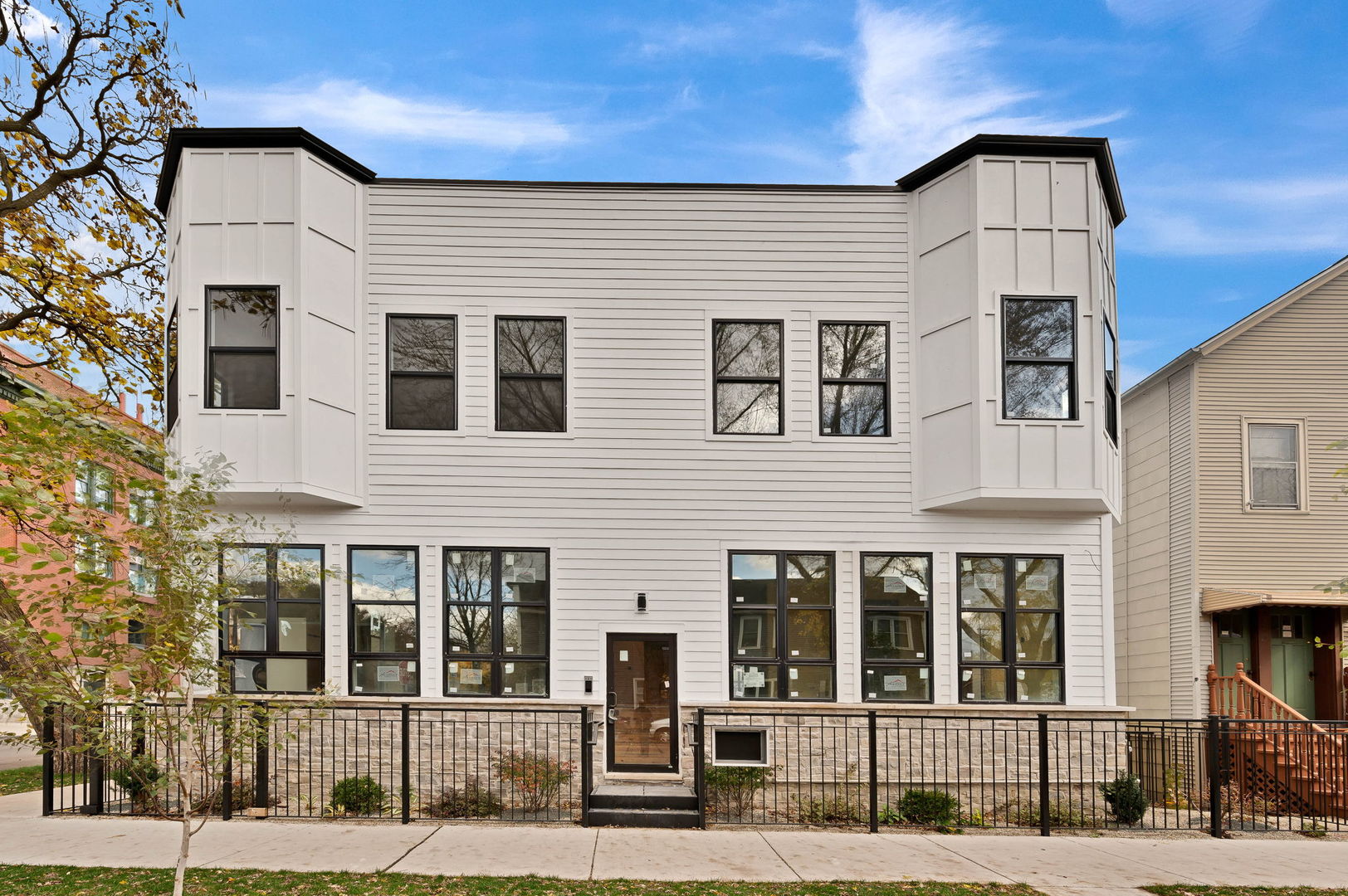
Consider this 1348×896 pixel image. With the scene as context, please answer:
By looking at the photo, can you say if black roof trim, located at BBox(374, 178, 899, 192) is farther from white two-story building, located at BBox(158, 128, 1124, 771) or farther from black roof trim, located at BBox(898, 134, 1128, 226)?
black roof trim, located at BBox(898, 134, 1128, 226)

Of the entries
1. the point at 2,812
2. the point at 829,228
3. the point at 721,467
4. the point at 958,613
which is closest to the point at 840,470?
the point at 721,467

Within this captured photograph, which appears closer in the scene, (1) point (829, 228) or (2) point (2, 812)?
(2) point (2, 812)

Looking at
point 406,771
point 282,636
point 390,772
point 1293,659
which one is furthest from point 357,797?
point 1293,659

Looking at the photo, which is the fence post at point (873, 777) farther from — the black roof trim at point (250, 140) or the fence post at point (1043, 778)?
the black roof trim at point (250, 140)

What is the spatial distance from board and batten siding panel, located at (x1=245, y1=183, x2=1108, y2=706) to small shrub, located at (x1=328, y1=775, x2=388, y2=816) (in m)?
1.45

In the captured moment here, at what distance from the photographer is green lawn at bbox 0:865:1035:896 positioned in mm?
7070

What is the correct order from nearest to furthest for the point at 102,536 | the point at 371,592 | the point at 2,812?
the point at 102,536
the point at 2,812
the point at 371,592

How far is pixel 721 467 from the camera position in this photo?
39.7ft

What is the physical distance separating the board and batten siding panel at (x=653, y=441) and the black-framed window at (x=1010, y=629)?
21cm

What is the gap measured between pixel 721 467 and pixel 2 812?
977cm

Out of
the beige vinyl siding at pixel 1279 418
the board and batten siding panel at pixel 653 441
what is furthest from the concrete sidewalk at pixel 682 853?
the beige vinyl siding at pixel 1279 418

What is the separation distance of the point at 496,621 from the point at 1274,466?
1393 centimetres

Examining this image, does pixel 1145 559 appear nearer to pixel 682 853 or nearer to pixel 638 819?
pixel 638 819

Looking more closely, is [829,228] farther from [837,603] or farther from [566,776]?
[566,776]
